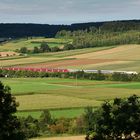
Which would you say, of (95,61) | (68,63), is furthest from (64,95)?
(95,61)

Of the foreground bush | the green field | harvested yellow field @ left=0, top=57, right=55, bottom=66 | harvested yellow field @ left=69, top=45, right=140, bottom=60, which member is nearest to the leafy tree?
the foreground bush

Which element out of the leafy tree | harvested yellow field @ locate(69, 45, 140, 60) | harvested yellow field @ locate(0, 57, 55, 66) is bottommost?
harvested yellow field @ locate(0, 57, 55, 66)

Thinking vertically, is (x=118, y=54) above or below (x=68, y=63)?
above

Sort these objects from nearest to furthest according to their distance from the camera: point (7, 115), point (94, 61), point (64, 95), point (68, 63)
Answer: point (7, 115)
point (64, 95)
point (68, 63)
point (94, 61)

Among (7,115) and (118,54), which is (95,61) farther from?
(7,115)

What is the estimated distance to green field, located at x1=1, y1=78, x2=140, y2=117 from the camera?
74.4 metres

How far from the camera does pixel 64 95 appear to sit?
9006cm

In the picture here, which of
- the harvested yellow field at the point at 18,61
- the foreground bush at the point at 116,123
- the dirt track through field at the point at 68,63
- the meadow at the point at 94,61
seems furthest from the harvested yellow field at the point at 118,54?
the foreground bush at the point at 116,123

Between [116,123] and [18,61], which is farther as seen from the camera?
[18,61]

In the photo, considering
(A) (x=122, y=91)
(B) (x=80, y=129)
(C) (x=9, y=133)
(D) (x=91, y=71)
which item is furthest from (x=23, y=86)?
(C) (x=9, y=133)

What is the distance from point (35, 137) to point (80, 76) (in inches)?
2869

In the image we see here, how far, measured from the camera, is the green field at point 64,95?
7438 cm

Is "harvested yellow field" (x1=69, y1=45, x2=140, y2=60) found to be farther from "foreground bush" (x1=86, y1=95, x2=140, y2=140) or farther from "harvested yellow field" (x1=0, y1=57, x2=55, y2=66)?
"foreground bush" (x1=86, y1=95, x2=140, y2=140)

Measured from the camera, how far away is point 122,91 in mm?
94000
